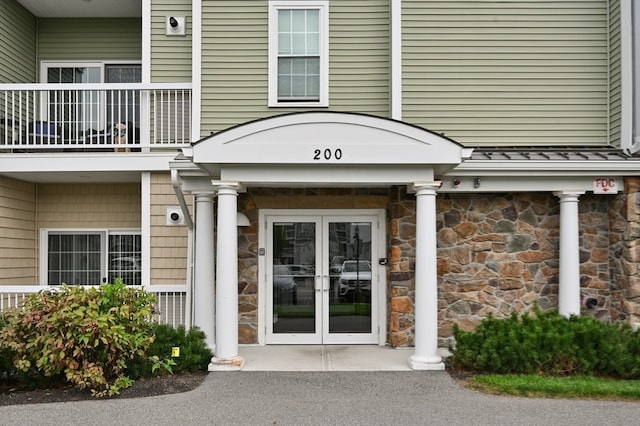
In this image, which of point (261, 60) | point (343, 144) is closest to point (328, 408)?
point (343, 144)

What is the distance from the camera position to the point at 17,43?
11234 millimetres

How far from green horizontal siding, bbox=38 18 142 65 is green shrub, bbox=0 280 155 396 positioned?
6.55 meters

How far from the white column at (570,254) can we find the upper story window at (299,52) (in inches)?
170

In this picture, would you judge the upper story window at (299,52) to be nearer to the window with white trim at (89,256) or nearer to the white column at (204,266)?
the white column at (204,266)

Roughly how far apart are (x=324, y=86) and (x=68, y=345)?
19.0ft

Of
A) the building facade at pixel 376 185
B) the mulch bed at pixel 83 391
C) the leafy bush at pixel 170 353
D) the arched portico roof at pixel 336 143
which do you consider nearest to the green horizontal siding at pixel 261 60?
the building facade at pixel 376 185

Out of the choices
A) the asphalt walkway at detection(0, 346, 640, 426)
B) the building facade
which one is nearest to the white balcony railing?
the building facade

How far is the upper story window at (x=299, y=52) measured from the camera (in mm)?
9734

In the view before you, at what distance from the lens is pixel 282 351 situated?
8.84 metres

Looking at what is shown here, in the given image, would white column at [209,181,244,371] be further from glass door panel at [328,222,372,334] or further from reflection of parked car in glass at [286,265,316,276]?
glass door panel at [328,222,372,334]

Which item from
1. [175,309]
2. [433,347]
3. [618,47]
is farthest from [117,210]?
[618,47]

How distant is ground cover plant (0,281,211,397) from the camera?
6625 millimetres

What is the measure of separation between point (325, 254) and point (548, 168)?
12.3 feet

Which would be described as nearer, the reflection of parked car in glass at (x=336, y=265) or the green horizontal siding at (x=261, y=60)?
the reflection of parked car in glass at (x=336, y=265)
